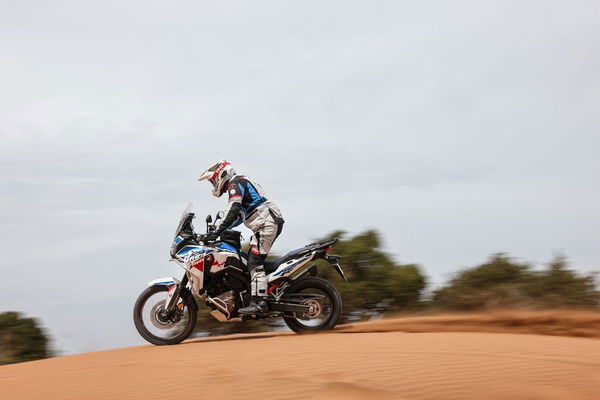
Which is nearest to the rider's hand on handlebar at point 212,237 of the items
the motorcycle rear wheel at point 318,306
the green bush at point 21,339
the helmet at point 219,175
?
the helmet at point 219,175

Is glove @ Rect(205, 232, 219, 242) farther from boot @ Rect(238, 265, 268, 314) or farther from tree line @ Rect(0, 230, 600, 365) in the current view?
tree line @ Rect(0, 230, 600, 365)

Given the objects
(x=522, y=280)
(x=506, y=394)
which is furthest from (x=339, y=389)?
(x=522, y=280)

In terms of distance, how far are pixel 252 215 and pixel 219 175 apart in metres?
0.82

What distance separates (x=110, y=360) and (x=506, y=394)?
5455mm

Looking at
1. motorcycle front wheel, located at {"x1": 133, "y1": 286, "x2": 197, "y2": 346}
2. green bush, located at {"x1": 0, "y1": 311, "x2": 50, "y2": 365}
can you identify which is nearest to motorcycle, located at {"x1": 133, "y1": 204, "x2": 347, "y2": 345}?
motorcycle front wheel, located at {"x1": 133, "y1": 286, "x2": 197, "y2": 346}

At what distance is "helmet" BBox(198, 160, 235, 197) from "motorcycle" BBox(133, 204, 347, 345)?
1.73ft

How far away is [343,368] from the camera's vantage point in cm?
674

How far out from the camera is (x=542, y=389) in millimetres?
5773

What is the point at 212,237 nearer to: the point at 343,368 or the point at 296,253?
the point at 296,253

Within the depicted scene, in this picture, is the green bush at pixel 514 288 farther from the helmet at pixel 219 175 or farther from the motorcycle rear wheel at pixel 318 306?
the helmet at pixel 219 175

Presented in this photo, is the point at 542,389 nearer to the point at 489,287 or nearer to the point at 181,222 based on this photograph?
the point at 181,222

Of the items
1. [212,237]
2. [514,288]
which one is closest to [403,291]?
[514,288]

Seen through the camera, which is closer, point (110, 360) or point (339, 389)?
point (339, 389)

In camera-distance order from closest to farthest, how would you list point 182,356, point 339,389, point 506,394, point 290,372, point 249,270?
point 506,394
point 339,389
point 290,372
point 182,356
point 249,270
